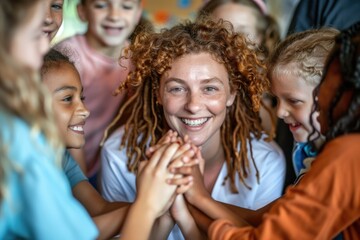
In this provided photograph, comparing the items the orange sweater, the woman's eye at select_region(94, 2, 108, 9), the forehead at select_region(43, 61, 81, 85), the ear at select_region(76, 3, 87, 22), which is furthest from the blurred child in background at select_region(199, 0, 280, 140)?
the orange sweater

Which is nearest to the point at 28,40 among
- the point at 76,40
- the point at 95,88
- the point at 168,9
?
the point at 95,88

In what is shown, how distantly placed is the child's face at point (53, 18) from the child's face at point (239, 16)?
29.5 inches

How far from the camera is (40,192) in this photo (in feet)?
2.83

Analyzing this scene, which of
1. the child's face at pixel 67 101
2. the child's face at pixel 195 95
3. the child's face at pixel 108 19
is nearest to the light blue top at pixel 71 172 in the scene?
the child's face at pixel 67 101

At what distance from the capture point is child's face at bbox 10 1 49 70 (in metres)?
0.87

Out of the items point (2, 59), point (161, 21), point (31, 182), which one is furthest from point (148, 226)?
point (161, 21)

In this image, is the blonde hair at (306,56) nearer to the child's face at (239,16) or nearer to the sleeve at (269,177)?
the sleeve at (269,177)

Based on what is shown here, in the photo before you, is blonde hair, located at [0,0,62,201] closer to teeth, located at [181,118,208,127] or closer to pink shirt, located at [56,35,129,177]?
teeth, located at [181,118,208,127]

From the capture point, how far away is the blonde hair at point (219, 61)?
5.63 ft

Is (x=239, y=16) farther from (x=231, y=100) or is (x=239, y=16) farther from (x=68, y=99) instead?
(x=68, y=99)

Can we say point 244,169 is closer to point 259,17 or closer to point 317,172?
point 317,172

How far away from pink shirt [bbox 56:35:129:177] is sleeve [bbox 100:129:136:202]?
0.45 m

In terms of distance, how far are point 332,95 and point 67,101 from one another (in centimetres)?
78

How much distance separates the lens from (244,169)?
1809 millimetres
